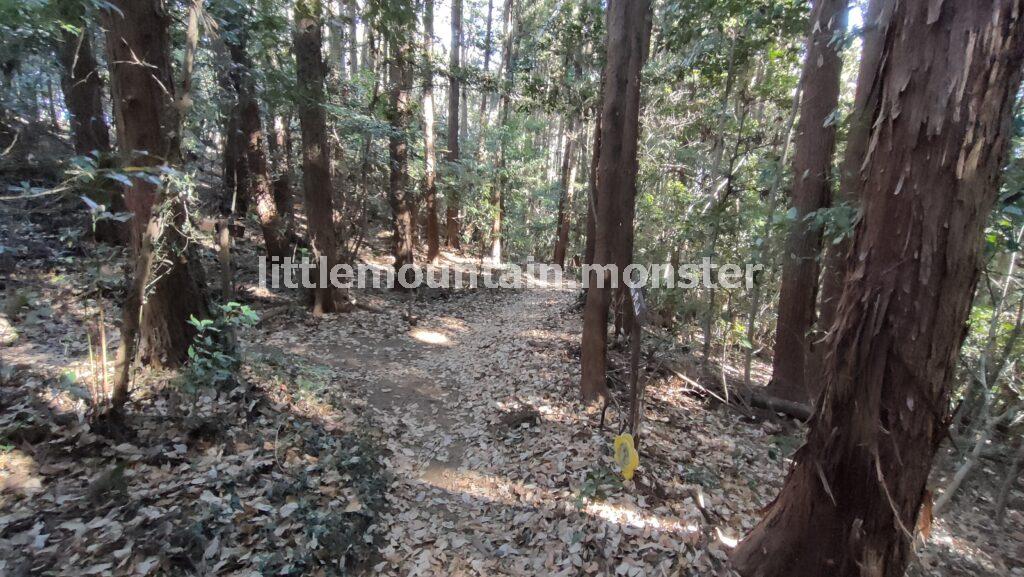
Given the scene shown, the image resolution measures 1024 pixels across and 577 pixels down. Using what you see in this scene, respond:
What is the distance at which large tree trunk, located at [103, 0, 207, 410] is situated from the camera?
3.43 metres

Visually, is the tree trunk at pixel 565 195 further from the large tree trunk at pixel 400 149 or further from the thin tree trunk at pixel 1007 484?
the thin tree trunk at pixel 1007 484

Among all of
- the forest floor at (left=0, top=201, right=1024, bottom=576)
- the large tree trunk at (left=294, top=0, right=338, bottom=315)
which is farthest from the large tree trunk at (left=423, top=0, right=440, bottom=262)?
the forest floor at (left=0, top=201, right=1024, bottom=576)

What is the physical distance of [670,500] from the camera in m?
3.87

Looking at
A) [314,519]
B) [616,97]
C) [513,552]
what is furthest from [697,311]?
[314,519]

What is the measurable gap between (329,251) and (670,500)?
7.45 meters

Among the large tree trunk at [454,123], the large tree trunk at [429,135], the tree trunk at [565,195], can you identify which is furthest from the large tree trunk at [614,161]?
the tree trunk at [565,195]

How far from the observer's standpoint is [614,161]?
5320 millimetres

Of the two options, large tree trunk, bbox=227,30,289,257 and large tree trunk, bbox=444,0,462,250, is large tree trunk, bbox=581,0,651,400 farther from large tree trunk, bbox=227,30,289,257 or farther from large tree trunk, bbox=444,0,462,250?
large tree trunk, bbox=444,0,462,250

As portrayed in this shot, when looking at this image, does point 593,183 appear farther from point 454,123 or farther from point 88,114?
point 454,123

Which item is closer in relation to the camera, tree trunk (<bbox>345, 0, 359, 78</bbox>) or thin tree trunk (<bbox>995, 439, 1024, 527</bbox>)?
thin tree trunk (<bbox>995, 439, 1024, 527</bbox>)

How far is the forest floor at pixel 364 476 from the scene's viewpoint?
2.99 metres

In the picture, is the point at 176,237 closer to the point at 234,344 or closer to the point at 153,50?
the point at 234,344

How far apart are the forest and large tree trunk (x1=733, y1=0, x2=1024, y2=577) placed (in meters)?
0.01

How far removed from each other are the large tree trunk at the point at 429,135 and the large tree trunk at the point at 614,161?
6.85m
